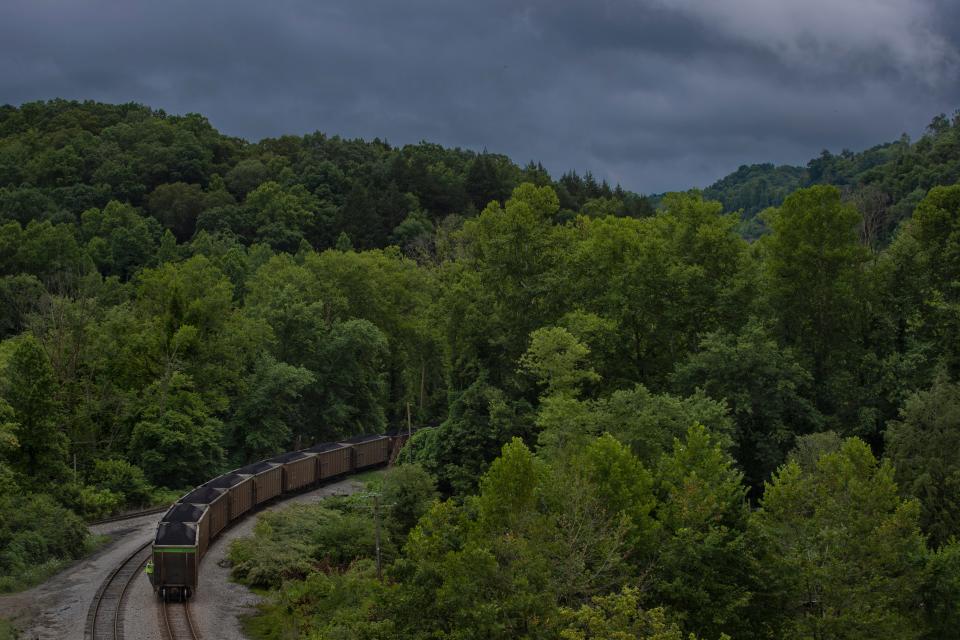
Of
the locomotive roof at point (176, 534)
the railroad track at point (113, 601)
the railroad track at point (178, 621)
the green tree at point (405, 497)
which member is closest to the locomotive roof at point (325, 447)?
the railroad track at point (113, 601)

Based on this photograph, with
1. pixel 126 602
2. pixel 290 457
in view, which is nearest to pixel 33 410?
pixel 126 602

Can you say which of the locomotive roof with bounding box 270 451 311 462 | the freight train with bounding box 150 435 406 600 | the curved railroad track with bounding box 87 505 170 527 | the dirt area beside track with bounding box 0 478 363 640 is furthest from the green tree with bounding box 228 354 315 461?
the dirt area beside track with bounding box 0 478 363 640

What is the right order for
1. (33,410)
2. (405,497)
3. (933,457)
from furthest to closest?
(33,410), (405,497), (933,457)

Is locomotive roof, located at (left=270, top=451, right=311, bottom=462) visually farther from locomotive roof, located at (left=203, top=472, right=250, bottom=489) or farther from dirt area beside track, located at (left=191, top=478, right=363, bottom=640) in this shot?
dirt area beside track, located at (left=191, top=478, right=363, bottom=640)

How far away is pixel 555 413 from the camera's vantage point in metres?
41.8

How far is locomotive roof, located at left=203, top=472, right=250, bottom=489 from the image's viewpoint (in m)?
46.1

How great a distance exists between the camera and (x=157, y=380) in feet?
189

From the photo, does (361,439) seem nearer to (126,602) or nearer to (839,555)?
(126,602)

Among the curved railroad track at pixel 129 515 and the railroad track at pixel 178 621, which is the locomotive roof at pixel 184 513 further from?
the curved railroad track at pixel 129 515

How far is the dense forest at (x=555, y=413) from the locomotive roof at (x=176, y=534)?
3.58 m

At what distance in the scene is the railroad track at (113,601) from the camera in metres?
31.5

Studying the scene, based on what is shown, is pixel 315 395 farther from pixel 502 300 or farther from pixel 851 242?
pixel 851 242

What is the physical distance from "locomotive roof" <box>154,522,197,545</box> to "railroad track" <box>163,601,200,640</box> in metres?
2.25

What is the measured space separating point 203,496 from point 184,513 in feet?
12.1
